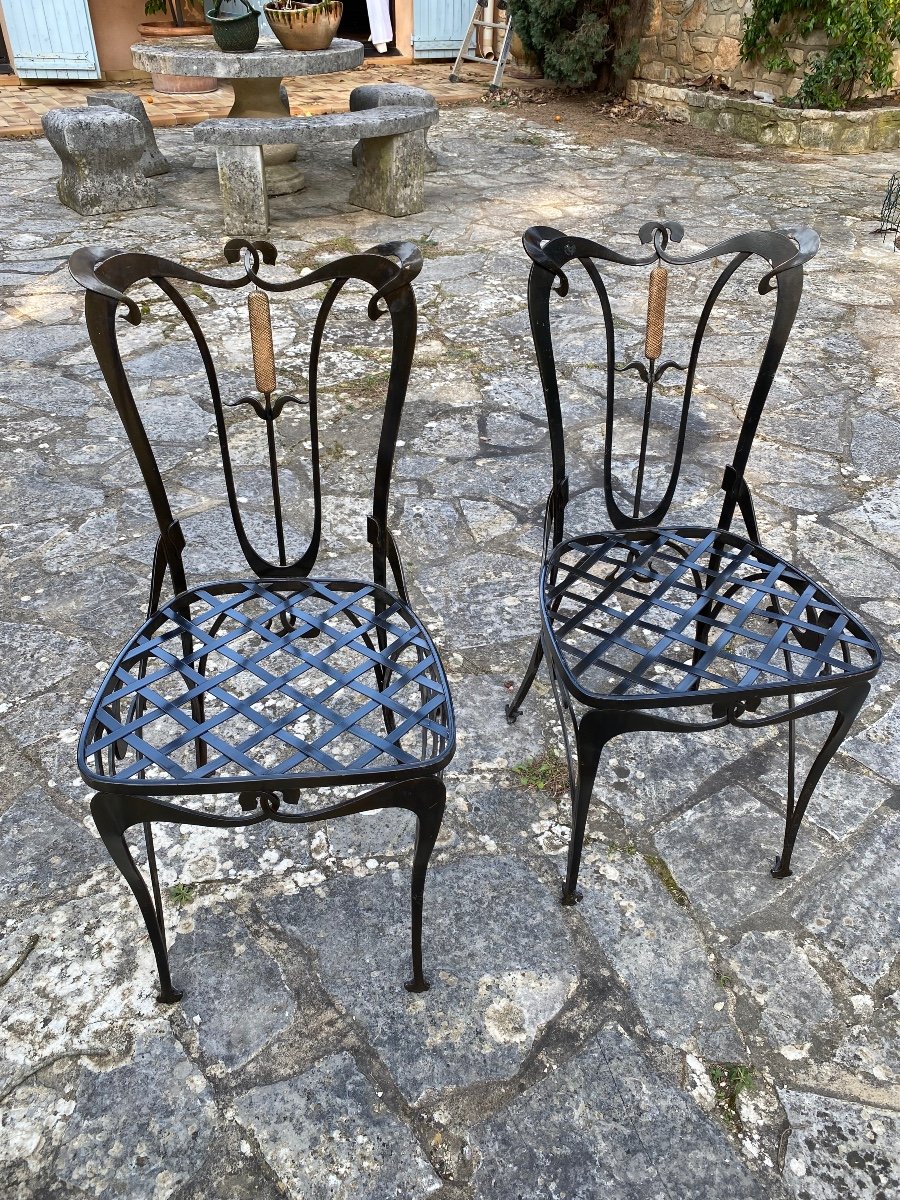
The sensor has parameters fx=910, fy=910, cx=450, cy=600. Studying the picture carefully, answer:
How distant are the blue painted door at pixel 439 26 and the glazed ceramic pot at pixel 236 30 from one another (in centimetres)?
510

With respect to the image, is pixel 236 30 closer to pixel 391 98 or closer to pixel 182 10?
pixel 391 98

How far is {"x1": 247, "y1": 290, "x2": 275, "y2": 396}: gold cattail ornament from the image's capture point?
1642 mm

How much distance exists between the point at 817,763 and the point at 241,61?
4.85 metres

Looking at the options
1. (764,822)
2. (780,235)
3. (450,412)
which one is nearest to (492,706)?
(764,822)

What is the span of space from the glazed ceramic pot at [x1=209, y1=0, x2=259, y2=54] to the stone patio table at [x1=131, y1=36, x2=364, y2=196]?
0.16 feet

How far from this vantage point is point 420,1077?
57.8 inches

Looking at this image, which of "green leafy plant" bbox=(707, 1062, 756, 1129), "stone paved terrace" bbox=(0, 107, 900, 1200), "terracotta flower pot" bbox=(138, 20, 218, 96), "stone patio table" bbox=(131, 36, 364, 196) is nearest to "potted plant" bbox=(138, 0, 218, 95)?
"terracotta flower pot" bbox=(138, 20, 218, 96)

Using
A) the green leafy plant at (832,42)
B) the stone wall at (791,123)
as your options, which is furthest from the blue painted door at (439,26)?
the green leafy plant at (832,42)

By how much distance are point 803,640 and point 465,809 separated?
761 millimetres

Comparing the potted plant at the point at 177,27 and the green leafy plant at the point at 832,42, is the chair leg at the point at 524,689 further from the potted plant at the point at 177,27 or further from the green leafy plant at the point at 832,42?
the potted plant at the point at 177,27

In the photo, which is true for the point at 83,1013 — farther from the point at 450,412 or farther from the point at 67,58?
the point at 67,58

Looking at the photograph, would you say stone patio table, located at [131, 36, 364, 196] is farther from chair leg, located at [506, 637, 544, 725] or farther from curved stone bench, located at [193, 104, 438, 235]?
chair leg, located at [506, 637, 544, 725]

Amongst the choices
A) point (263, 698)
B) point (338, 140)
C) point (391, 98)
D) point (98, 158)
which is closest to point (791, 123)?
point (391, 98)

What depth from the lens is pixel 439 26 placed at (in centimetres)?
958
